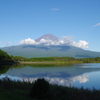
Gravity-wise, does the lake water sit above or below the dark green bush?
below

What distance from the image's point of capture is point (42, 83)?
8.78 m

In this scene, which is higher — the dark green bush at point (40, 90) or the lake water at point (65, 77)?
the dark green bush at point (40, 90)

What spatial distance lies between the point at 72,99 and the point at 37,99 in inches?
67.2

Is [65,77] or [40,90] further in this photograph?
[65,77]

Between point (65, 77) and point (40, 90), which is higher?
point (40, 90)

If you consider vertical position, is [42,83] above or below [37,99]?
above

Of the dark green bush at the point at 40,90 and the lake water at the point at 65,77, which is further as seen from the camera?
the lake water at the point at 65,77

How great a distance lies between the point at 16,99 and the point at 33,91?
45.1 inches

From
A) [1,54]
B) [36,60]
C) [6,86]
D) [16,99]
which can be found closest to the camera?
[16,99]

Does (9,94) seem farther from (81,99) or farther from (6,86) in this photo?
(81,99)

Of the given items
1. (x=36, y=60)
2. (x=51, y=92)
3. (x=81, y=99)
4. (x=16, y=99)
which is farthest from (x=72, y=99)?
(x=36, y=60)

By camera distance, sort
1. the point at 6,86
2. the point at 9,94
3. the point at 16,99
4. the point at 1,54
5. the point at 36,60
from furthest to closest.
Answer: the point at 36,60 → the point at 1,54 → the point at 6,86 → the point at 9,94 → the point at 16,99

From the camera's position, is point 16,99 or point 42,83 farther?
point 42,83

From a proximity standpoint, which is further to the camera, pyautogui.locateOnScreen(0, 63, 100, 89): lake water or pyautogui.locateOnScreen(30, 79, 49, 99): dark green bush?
pyautogui.locateOnScreen(0, 63, 100, 89): lake water
